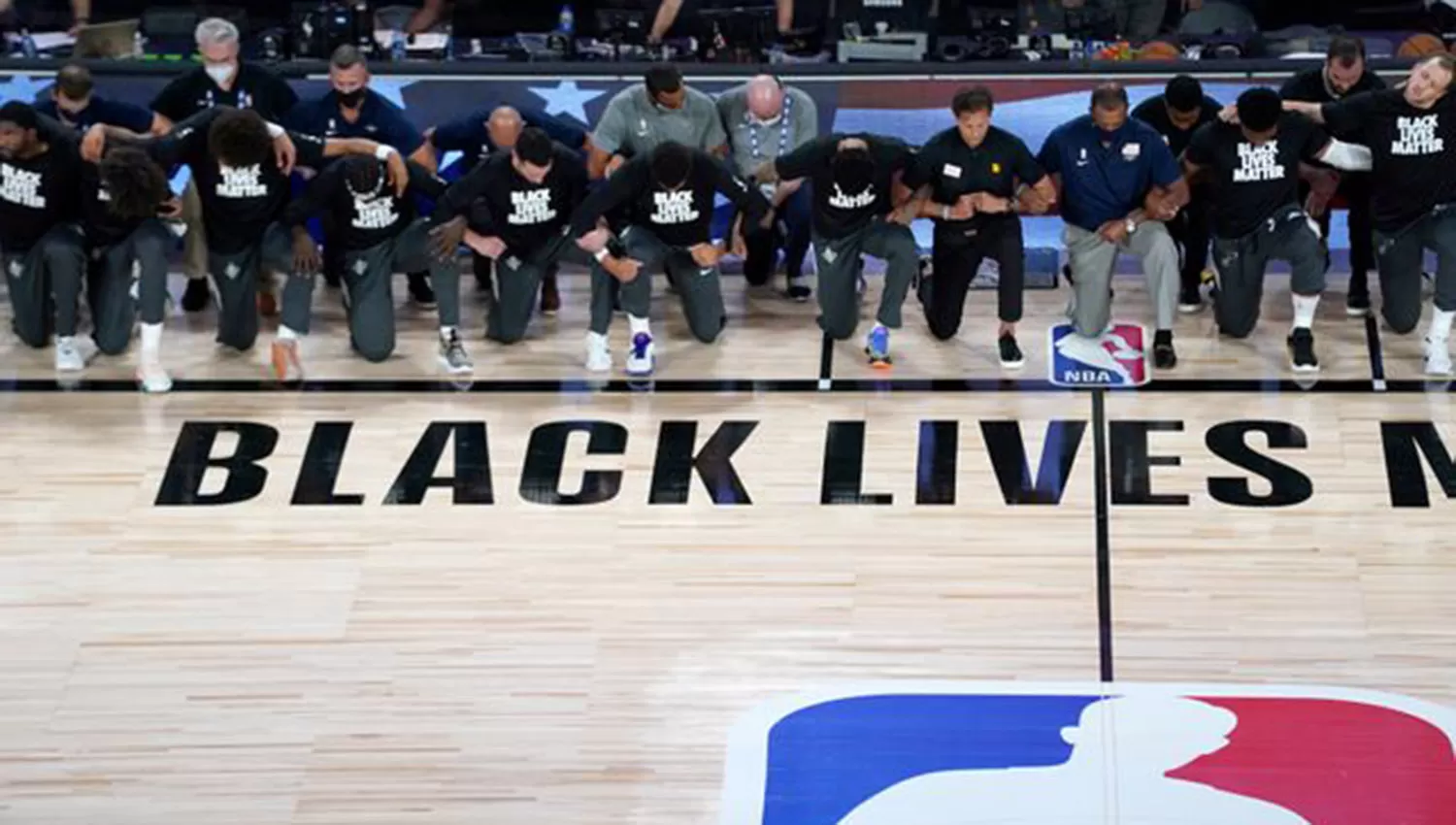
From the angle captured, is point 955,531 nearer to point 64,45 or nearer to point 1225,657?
point 1225,657

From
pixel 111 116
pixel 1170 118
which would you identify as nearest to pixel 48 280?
pixel 111 116

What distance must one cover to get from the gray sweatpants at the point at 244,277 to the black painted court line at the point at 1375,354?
5.72 metres

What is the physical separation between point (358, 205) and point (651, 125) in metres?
1.67

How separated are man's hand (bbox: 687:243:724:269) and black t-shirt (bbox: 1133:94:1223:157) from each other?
2391 millimetres

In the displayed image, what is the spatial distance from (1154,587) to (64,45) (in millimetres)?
7913

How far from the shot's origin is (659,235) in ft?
45.5

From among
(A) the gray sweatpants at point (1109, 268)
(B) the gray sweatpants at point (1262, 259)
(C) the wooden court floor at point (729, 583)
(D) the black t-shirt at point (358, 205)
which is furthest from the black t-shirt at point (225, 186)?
(B) the gray sweatpants at point (1262, 259)

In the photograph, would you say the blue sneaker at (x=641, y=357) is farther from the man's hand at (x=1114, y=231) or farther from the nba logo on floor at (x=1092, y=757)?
the nba logo on floor at (x=1092, y=757)

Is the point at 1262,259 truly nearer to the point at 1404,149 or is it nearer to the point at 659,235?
the point at 1404,149

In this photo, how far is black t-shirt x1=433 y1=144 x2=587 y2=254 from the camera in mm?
13641

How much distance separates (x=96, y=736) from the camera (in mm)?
10570

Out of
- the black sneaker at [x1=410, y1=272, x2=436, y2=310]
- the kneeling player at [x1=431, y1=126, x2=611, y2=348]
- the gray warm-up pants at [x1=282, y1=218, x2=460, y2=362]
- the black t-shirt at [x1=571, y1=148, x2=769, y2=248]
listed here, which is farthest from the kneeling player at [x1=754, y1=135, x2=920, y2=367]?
the black sneaker at [x1=410, y1=272, x2=436, y2=310]

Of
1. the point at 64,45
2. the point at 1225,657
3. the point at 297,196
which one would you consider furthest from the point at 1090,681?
the point at 64,45

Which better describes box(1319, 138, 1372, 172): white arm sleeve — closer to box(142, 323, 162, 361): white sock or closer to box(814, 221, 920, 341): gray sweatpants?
box(814, 221, 920, 341): gray sweatpants
